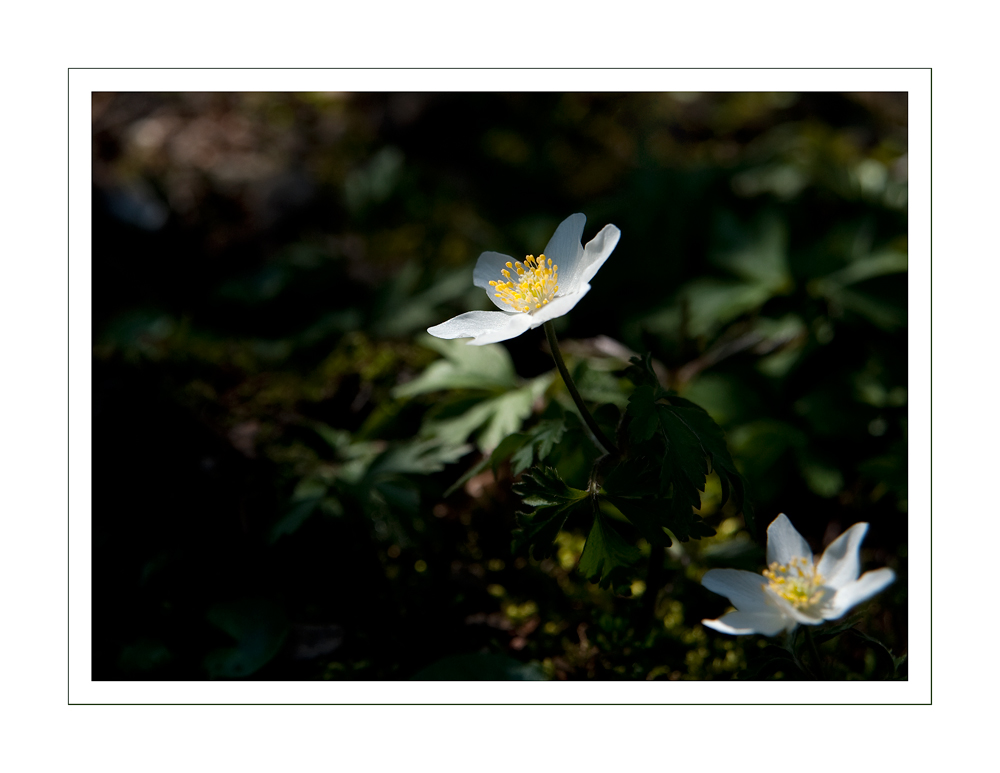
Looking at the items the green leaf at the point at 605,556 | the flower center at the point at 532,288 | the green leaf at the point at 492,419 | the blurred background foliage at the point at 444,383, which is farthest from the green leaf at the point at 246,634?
the flower center at the point at 532,288

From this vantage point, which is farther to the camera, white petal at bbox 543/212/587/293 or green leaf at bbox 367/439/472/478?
green leaf at bbox 367/439/472/478

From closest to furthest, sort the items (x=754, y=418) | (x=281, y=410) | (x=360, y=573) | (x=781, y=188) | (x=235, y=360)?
(x=360, y=573) < (x=754, y=418) < (x=281, y=410) < (x=235, y=360) < (x=781, y=188)

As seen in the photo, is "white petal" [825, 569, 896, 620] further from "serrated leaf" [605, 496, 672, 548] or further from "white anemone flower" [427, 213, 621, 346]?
"white anemone flower" [427, 213, 621, 346]

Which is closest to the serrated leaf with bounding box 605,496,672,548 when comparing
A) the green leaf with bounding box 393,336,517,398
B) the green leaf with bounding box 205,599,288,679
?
the green leaf with bounding box 393,336,517,398

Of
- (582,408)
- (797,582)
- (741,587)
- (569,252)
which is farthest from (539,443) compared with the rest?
(797,582)

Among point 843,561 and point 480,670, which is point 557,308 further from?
point 480,670

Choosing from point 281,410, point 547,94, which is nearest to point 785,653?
point 281,410
